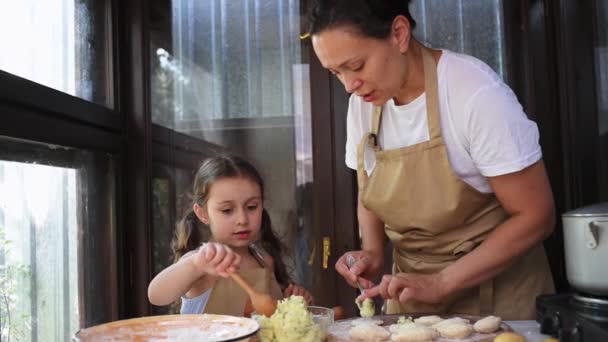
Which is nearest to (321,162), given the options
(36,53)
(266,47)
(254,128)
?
(254,128)

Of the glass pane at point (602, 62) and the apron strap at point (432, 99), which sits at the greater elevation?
the glass pane at point (602, 62)

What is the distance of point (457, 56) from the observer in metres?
1.61

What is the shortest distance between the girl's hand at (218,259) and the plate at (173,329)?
1.05 ft

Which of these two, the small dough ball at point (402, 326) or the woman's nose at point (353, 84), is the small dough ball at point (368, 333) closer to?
the small dough ball at point (402, 326)

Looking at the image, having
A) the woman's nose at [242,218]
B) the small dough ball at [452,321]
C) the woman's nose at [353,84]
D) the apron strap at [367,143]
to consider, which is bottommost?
the small dough ball at [452,321]

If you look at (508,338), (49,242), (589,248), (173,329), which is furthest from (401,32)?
(49,242)

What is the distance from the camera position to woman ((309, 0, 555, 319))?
1.48 m

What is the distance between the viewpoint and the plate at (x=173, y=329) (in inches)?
40.6

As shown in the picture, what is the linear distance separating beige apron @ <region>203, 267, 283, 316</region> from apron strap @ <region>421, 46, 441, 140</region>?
25.3 inches

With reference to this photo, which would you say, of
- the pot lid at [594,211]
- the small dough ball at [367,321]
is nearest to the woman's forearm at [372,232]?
the small dough ball at [367,321]

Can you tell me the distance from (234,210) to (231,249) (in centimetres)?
11

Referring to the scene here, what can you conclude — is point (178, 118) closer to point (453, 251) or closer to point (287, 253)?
point (287, 253)

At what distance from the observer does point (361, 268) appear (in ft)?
5.38

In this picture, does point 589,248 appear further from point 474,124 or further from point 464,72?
point 464,72
